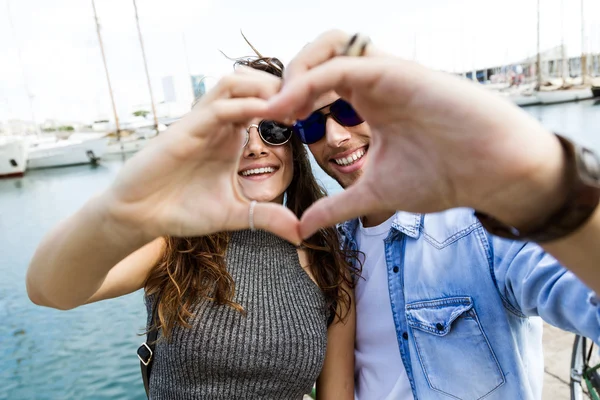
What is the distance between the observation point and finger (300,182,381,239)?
828 mm

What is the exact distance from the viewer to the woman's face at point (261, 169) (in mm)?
1994

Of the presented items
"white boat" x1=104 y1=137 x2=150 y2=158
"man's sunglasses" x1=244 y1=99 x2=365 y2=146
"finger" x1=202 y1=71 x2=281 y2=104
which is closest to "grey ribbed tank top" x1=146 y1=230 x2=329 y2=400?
"man's sunglasses" x1=244 y1=99 x2=365 y2=146

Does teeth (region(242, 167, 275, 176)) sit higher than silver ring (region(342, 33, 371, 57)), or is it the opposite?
silver ring (region(342, 33, 371, 57))

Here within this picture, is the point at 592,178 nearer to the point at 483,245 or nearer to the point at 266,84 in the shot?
the point at 266,84

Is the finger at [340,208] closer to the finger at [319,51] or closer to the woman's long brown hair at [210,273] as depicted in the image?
the finger at [319,51]

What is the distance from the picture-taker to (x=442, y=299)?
4.97 ft

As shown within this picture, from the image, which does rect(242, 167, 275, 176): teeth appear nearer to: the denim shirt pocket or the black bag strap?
the black bag strap

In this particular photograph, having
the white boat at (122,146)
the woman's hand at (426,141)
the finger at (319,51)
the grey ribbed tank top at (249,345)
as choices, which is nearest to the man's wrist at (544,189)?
the woman's hand at (426,141)

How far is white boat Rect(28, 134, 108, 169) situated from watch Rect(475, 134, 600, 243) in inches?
1566

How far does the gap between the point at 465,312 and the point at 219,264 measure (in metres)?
1.03

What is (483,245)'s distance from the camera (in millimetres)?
1417

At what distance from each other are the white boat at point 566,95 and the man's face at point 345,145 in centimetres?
4716

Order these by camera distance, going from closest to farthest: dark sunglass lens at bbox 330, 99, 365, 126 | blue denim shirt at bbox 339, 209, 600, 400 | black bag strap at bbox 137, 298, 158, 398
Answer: blue denim shirt at bbox 339, 209, 600, 400 → black bag strap at bbox 137, 298, 158, 398 → dark sunglass lens at bbox 330, 99, 365, 126

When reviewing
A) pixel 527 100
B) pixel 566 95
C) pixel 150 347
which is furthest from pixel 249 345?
pixel 566 95
